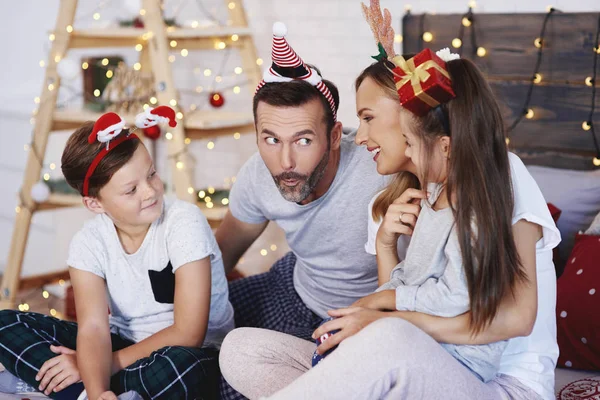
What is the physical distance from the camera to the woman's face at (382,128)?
1.61 metres

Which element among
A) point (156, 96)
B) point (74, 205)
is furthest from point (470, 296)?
point (74, 205)

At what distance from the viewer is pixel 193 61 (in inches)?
134

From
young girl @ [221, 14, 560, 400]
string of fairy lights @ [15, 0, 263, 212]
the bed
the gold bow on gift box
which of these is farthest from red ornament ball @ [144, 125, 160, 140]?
the gold bow on gift box

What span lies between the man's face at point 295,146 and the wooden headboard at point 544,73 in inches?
31.6

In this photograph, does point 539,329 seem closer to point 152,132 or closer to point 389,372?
point 389,372

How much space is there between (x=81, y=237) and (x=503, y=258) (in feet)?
3.50

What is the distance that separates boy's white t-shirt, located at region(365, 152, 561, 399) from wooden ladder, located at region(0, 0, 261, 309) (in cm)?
146

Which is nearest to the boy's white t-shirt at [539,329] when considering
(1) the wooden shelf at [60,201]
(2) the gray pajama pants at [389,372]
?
(2) the gray pajama pants at [389,372]

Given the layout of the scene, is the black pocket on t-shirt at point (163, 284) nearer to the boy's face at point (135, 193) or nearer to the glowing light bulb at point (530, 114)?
the boy's face at point (135, 193)

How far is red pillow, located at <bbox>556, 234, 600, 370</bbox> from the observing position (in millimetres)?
1771

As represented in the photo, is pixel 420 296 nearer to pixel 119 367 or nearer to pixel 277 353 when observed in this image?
pixel 277 353

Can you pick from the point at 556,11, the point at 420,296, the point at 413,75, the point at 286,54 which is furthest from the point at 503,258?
the point at 556,11

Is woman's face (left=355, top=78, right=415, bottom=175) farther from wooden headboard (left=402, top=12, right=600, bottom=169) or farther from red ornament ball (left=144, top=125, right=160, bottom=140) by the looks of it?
red ornament ball (left=144, top=125, right=160, bottom=140)

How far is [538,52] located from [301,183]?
96 centimetres
